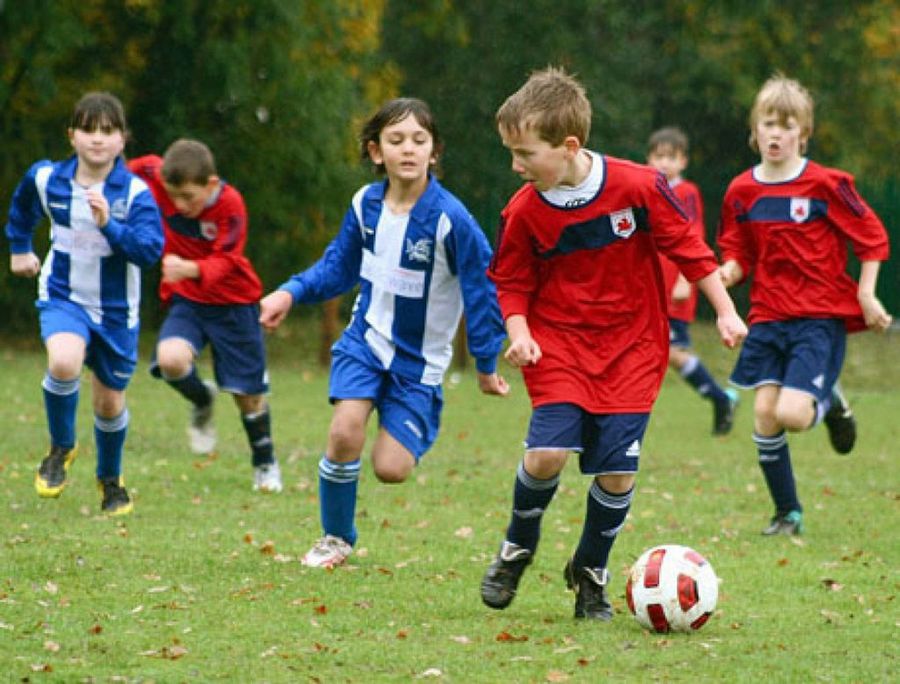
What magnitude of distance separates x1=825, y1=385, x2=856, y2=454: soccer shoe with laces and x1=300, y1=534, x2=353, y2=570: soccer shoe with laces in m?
3.21

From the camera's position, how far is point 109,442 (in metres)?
8.58

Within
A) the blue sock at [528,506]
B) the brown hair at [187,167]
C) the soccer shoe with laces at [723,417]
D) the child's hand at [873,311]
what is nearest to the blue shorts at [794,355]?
the child's hand at [873,311]

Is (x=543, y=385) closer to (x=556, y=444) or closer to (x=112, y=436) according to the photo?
(x=556, y=444)

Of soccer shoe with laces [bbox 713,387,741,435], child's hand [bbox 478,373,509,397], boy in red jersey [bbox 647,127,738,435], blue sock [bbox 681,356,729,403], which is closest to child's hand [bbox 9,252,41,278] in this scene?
child's hand [bbox 478,373,509,397]

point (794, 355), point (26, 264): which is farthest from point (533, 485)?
point (26, 264)

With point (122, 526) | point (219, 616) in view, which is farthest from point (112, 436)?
point (219, 616)

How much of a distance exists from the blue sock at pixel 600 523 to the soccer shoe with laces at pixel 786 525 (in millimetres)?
2666

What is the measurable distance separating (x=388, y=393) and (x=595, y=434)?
1383mm

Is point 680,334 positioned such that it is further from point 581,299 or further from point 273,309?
point 581,299

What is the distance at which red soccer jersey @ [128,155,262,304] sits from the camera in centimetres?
968

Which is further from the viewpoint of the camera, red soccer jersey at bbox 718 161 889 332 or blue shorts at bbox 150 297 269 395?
blue shorts at bbox 150 297 269 395

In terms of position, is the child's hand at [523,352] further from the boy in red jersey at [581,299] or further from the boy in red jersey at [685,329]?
the boy in red jersey at [685,329]

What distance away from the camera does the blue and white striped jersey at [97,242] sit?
821 cm

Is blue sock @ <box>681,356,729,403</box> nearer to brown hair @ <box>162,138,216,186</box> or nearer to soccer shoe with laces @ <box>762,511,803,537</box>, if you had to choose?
soccer shoe with laces @ <box>762,511,803,537</box>
